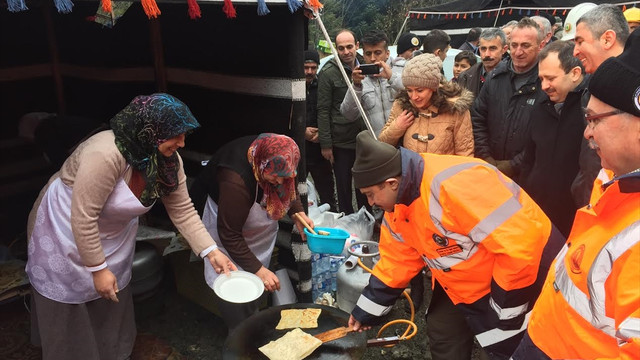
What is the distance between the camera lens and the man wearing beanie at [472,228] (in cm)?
188

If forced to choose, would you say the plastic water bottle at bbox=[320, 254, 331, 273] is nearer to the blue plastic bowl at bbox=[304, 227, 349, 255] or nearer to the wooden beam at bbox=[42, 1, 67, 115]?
the blue plastic bowl at bbox=[304, 227, 349, 255]

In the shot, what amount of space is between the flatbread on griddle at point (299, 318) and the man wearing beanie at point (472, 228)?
30.5 inches

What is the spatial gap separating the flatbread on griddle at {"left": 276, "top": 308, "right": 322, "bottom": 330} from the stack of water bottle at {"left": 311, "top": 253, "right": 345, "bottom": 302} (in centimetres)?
107

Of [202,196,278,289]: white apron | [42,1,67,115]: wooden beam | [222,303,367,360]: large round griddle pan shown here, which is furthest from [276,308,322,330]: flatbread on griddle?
[42,1,67,115]: wooden beam

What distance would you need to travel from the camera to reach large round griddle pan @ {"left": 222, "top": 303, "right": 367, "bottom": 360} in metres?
2.33

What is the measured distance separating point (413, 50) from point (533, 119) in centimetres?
236

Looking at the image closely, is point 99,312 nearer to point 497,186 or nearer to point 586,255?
point 497,186

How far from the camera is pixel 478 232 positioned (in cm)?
190

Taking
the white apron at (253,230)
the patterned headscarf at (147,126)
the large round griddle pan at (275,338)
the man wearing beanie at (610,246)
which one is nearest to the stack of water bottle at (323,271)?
the white apron at (253,230)

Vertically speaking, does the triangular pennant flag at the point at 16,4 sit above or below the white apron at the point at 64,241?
above

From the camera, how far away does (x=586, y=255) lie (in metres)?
1.27

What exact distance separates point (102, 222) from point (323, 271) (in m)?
1.95

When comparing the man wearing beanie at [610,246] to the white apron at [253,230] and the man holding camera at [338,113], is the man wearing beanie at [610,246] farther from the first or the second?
the man holding camera at [338,113]

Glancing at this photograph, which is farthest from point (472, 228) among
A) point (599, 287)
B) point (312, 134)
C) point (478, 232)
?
point (312, 134)
